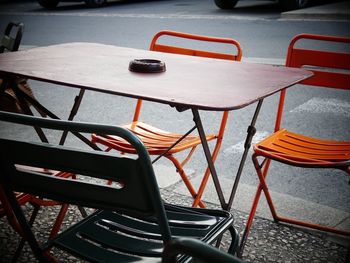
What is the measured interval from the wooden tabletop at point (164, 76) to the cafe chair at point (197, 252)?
951 millimetres

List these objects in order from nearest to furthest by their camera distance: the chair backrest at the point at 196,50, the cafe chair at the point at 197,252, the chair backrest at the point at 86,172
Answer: the cafe chair at the point at 197,252
the chair backrest at the point at 86,172
the chair backrest at the point at 196,50

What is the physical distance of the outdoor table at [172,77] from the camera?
2117 millimetres

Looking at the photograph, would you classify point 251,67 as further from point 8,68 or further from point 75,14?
point 75,14

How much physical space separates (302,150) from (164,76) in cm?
87

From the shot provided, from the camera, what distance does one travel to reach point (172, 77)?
2500mm

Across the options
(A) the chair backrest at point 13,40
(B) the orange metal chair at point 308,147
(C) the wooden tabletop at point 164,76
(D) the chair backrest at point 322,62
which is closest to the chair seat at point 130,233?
(C) the wooden tabletop at point 164,76

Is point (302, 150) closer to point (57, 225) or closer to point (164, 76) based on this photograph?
point (164, 76)

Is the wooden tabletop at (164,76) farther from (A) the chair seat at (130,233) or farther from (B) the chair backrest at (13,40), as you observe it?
(A) the chair seat at (130,233)

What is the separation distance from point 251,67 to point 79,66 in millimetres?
909

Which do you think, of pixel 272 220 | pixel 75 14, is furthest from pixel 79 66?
pixel 75 14

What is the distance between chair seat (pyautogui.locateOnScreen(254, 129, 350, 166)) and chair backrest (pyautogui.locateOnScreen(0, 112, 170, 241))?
127 cm

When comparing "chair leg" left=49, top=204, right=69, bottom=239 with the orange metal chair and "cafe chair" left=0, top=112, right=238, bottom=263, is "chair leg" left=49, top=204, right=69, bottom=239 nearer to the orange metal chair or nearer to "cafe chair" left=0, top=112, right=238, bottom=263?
"cafe chair" left=0, top=112, right=238, bottom=263

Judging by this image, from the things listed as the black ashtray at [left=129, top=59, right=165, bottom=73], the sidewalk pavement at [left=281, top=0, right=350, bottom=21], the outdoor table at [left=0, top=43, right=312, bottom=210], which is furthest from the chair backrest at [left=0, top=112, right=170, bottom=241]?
the sidewalk pavement at [left=281, top=0, right=350, bottom=21]

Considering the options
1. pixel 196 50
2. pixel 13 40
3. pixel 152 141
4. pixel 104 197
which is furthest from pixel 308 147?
pixel 13 40
